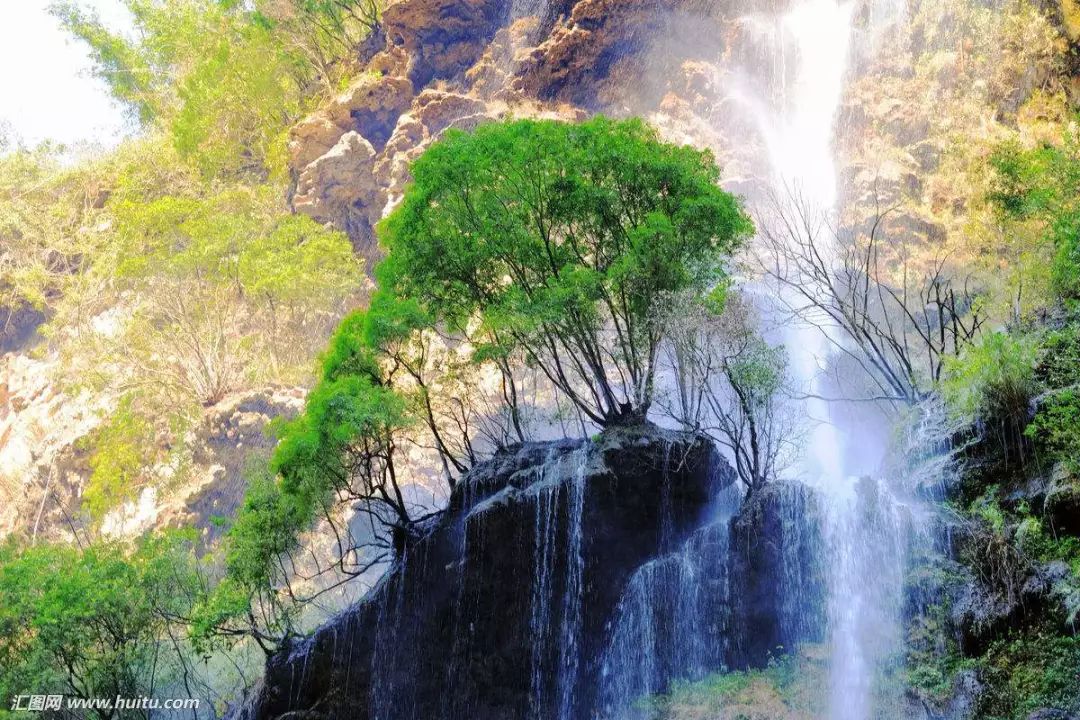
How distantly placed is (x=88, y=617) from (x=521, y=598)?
29.6 feet

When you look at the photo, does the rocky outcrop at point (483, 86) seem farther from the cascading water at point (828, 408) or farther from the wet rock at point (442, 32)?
the cascading water at point (828, 408)

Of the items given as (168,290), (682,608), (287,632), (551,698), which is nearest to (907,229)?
(682,608)

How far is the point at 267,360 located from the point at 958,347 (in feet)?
75.9

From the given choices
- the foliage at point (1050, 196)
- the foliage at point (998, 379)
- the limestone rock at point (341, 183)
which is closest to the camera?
the foliage at point (998, 379)

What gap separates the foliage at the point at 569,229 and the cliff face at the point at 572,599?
1774 mm

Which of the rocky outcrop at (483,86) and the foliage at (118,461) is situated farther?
the rocky outcrop at (483,86)

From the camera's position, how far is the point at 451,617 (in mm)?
15117

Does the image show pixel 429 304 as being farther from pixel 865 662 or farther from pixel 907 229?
pixel 907 229

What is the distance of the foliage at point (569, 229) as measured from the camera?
14.7 m

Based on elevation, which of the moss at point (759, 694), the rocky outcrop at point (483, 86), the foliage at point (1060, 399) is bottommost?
the moss at point (759, 694)

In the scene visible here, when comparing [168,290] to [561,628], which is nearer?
[561,628]

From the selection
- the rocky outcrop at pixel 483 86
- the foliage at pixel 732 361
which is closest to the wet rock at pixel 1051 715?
the foliage at pixel 732 361

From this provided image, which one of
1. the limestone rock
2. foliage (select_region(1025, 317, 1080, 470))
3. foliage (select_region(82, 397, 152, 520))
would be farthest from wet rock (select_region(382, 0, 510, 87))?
foliage (select_region(1025, 317, 1080, 470))

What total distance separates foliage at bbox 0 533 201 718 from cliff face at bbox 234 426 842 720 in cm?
323
